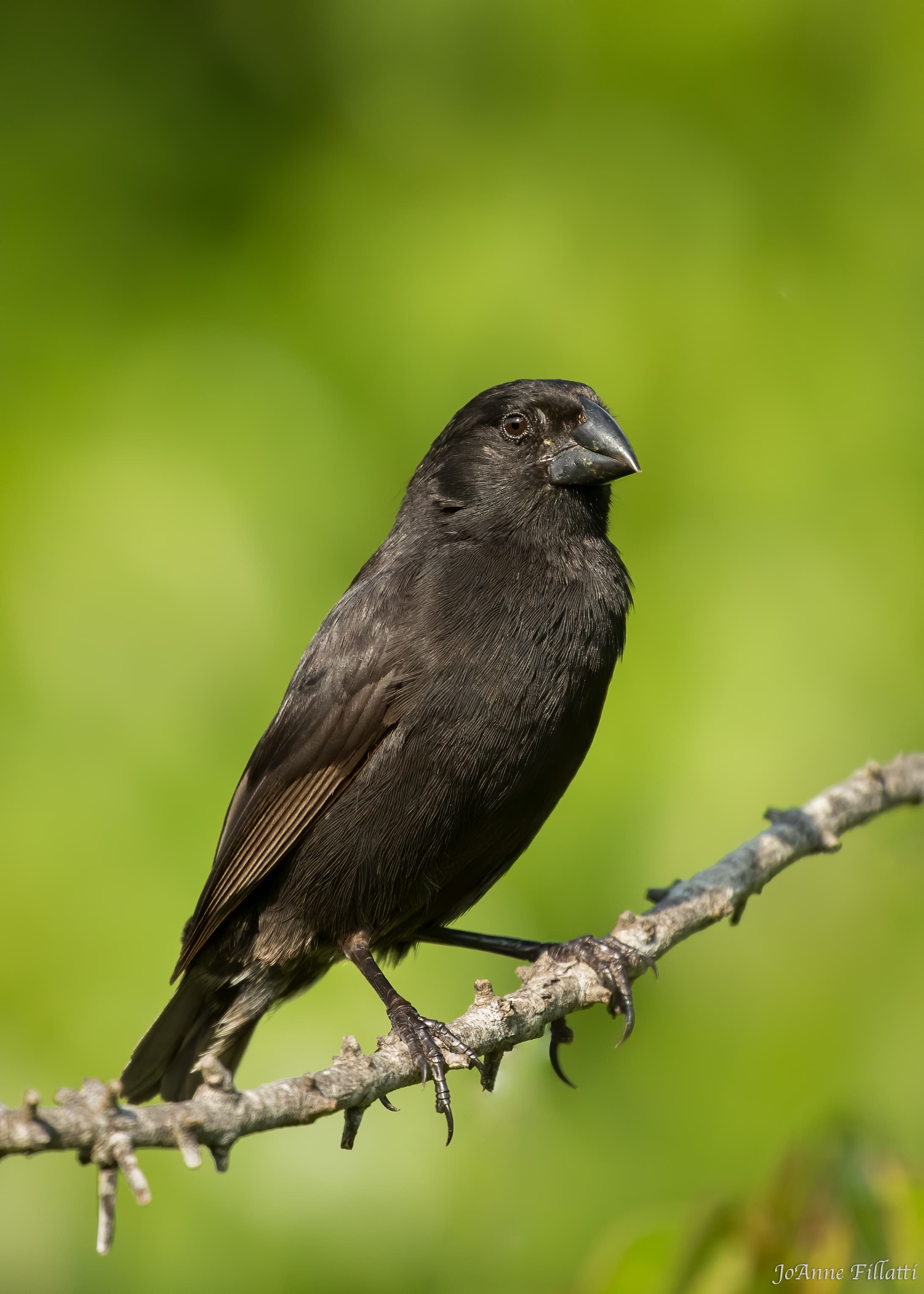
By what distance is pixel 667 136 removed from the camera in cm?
484

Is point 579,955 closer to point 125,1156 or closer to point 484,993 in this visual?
point 484,993

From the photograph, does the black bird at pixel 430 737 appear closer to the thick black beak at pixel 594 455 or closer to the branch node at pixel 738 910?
the thick black beak at pixel 594 455

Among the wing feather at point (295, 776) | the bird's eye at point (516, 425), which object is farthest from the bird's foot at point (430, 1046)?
the bird's eye at point (516, 425)

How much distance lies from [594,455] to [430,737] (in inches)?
35.6

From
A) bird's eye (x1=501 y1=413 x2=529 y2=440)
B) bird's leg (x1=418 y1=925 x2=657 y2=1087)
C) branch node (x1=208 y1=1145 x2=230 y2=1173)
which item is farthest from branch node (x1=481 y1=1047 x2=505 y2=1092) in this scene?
bird's eye (x1=501 y1=413 x2=529 y2=440)

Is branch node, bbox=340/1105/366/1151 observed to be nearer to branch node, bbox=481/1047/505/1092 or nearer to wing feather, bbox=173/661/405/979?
branch node, bbox=481/1047/505/1092

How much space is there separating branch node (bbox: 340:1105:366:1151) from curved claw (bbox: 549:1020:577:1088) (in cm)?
128

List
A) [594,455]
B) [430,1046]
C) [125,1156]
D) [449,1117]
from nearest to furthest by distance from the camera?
[125,1156] < [430,1046] < [449,1117] < [594,455]

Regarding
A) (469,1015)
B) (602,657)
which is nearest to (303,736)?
(602,657)

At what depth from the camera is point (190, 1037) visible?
150 inches

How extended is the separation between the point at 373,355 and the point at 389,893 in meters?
1.98

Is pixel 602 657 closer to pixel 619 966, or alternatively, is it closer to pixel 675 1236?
pixel 619 966
